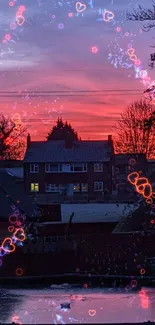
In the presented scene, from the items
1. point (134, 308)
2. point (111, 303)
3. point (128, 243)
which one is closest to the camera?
point (134, 308)

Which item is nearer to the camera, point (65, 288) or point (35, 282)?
point (65, 288)

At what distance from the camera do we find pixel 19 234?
32500 millimetres

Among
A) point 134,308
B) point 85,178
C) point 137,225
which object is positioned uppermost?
point 85,178

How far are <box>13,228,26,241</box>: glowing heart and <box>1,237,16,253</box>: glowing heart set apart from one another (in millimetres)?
396

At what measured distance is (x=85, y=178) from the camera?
8631 centimetres

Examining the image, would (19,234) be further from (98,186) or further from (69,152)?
(69,152)

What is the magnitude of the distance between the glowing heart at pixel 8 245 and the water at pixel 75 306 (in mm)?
4040

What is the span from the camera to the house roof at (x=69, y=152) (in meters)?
86.7

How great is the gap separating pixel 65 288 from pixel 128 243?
21.4 feet

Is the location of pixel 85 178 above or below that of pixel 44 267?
above

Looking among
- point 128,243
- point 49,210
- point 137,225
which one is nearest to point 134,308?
point 128,243

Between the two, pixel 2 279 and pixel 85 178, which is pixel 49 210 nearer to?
pixel 2 279

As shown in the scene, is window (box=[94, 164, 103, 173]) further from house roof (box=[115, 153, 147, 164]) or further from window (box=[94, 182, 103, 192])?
house roof (box=[115, 153, 147, 164])

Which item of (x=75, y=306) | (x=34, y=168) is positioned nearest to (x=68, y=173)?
(x=34, y=168)
